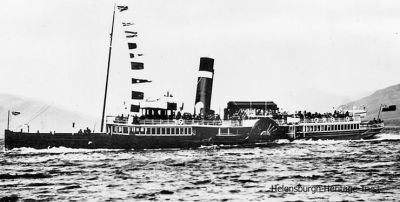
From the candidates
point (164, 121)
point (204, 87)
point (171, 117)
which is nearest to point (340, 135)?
point (204, 87)

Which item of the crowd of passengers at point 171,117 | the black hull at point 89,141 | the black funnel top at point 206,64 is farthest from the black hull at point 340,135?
the black hull at point 89,141

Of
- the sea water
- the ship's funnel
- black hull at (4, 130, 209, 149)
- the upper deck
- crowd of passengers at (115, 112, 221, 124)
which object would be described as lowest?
the sea water

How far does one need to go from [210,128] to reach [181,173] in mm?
18646

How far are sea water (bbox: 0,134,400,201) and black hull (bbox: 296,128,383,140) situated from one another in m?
12.0

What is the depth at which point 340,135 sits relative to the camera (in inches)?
2130

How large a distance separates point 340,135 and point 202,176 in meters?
30.9

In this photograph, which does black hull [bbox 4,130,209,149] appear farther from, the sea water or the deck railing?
the sea water

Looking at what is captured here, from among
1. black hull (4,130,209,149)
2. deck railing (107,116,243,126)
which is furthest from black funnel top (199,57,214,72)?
black hull (4,130,209,149)

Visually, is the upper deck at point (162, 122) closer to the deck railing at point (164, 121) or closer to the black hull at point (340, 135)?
the deck railing at point (164, 121)

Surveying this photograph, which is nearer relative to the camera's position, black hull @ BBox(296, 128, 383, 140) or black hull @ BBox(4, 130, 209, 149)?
black hull @ BBox(4, 130, 209, 149)

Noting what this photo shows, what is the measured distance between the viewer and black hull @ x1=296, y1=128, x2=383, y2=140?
52841 mm

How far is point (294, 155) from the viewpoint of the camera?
125 ft

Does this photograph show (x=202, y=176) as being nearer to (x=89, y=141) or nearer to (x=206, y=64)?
(x=89, y=141)

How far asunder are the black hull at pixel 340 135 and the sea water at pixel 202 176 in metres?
12.0
